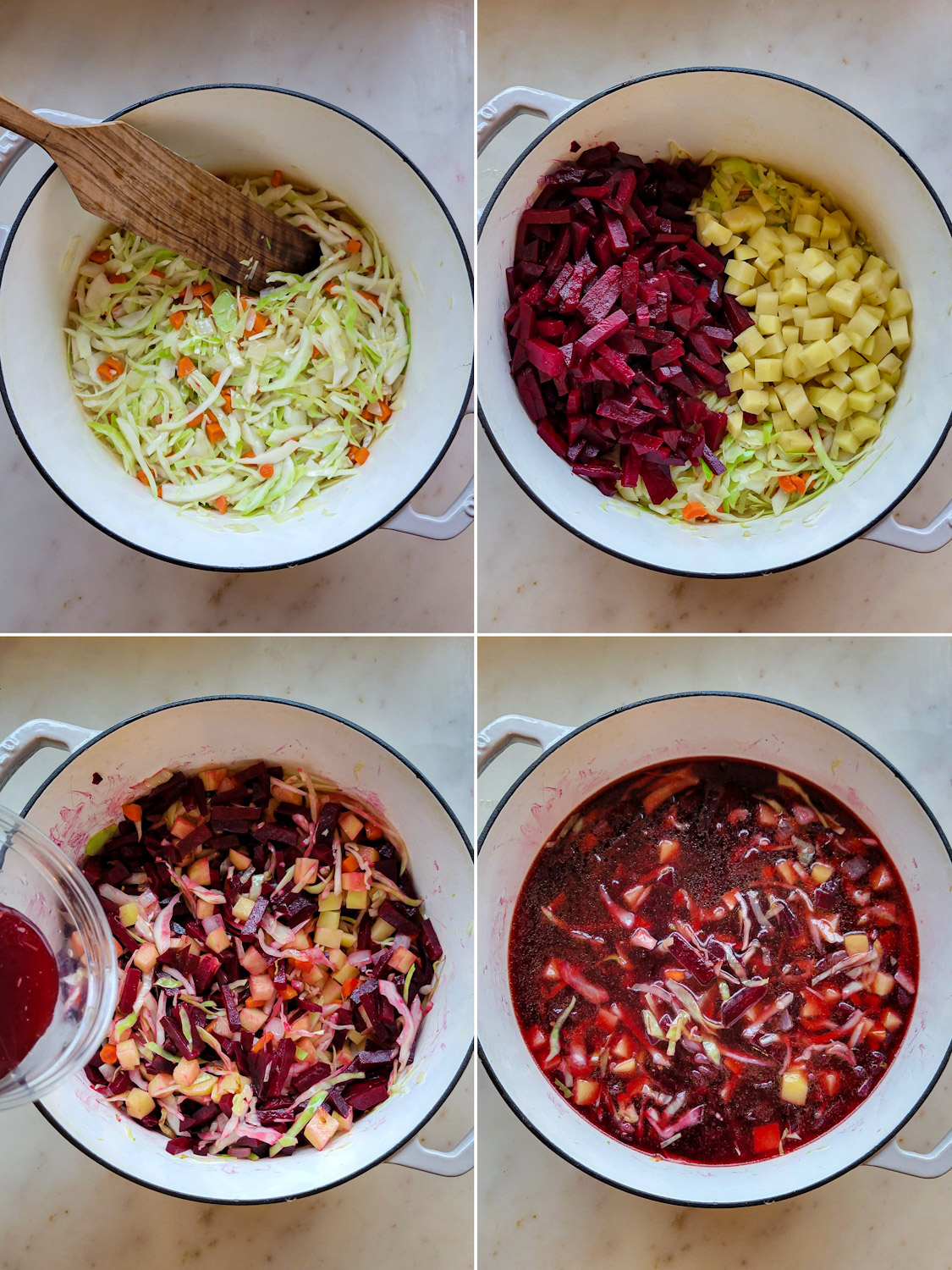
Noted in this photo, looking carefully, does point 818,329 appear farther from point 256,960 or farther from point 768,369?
point 256,960

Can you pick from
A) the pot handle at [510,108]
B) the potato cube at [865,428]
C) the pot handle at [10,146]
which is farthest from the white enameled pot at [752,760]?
the pot handle at [10,146]

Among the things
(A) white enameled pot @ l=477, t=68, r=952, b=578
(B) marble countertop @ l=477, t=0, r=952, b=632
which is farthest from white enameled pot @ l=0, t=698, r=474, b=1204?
(A) white enameled pot @ l=477, t=68, r=952, b=578

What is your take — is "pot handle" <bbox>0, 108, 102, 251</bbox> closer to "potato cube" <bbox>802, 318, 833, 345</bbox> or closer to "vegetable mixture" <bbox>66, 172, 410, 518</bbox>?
"vegetable mixture" <bbox>66, 172, 410, 518</bbox>

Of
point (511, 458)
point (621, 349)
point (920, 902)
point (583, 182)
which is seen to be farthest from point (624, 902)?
point (583, 182)

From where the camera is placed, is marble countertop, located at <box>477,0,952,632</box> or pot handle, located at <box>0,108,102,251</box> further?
marble countertop, located at <box>477,0,952,632</box>

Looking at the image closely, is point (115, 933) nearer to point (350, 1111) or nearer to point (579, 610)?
point (350, 1111)

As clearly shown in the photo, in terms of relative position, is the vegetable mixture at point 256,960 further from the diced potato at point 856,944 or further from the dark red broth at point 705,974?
the diced potato at point 856,944
